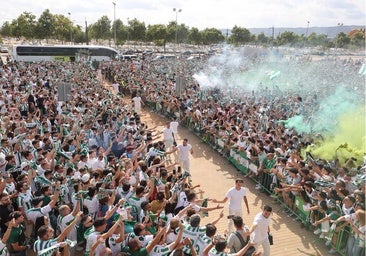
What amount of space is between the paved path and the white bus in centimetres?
2934

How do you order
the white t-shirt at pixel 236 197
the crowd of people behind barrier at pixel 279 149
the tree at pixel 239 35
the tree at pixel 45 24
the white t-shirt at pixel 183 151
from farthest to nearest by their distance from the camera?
1. the tree at pixel 239 35
2. the tree at pixel 45 24
3. the white t-shirt at pixel 183 151
4. the crowd of people behind barrier at pixel 279 149
5. the white t-shirt at pixel 236 197

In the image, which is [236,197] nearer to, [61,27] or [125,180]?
[125,180]

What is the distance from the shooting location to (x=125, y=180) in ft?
24.7

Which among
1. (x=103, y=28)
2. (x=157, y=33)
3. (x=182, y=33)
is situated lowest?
(x=157, y=33)

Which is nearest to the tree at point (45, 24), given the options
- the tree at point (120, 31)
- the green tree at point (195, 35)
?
the tree at point (120, 31)

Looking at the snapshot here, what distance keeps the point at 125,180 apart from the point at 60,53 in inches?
1544

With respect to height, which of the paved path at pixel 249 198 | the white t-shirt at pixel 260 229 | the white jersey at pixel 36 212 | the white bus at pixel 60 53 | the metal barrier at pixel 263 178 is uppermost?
the white bus at pixel 60 53

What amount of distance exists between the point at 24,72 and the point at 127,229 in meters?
23.0

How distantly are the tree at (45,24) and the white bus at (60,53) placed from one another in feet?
70.7

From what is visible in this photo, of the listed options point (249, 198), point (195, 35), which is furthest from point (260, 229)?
point (195, 35)

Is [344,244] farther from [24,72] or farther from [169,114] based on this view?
[24,72]

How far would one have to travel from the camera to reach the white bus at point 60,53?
41469 millimetres

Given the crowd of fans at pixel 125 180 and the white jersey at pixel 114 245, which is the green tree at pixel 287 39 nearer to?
the crowd of fans at pixel 125 180

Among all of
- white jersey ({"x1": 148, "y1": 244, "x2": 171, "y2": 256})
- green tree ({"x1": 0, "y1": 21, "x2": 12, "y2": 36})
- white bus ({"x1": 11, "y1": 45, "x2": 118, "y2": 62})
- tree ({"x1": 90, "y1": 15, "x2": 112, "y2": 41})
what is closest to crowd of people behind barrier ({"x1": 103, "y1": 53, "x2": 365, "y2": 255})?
white jersey ({"x1": 148, "y1": 244, "x2": 171, "y2": 256})
